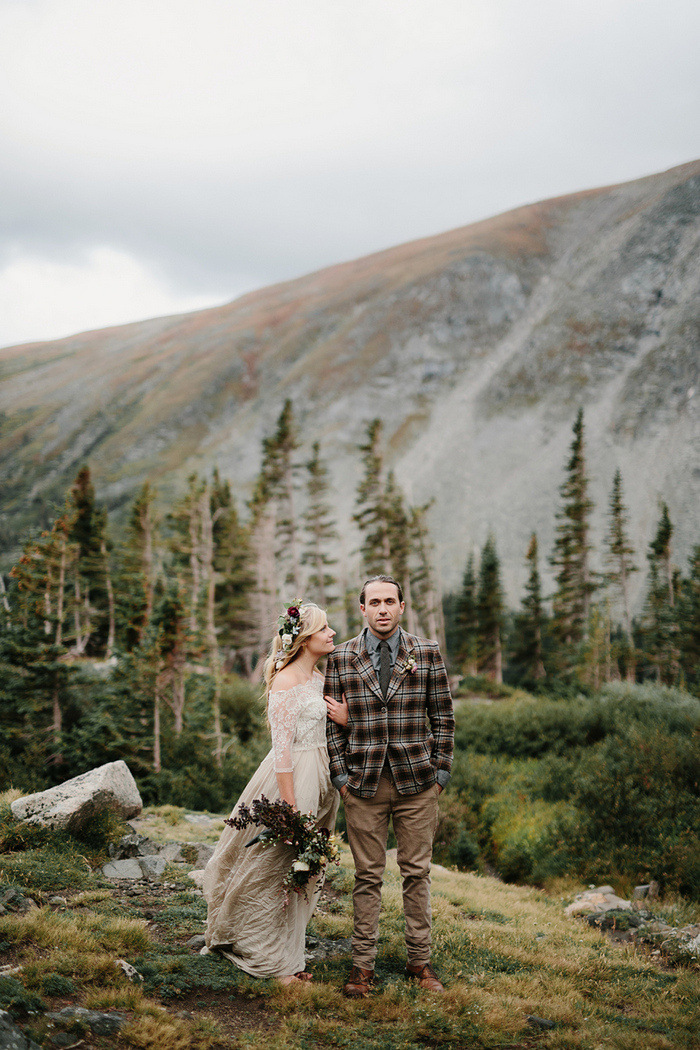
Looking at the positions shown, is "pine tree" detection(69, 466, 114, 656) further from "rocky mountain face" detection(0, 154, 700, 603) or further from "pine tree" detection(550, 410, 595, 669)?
"rocky mountain face" detection(0, 154, 700, 603)

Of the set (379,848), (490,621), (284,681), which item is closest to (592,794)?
(379,848)

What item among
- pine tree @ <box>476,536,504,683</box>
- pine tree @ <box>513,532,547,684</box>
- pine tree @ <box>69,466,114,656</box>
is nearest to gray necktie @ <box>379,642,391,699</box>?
pine tree @ <box>69,466,114,656</box>

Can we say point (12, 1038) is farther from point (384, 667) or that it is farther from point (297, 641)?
point (384, 667)

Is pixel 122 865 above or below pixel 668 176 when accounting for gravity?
below

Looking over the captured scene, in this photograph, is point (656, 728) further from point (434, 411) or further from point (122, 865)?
point (434, 411)

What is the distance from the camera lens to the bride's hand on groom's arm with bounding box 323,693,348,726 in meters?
4.94

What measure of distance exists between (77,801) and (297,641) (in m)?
4.58

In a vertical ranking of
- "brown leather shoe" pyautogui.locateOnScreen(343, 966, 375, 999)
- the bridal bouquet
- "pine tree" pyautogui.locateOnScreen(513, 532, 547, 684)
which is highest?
the bridal bouquet

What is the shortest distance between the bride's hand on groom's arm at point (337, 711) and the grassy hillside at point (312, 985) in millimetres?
1906

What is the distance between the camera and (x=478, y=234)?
17738 cm

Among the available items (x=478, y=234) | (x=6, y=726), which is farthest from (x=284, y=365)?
(x=6, y=726)

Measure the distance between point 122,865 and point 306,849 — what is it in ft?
12.4

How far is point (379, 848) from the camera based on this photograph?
16.3 feet

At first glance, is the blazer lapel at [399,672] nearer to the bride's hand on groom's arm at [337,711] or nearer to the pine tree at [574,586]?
the bride's hand on groom's arm at [337,711]
